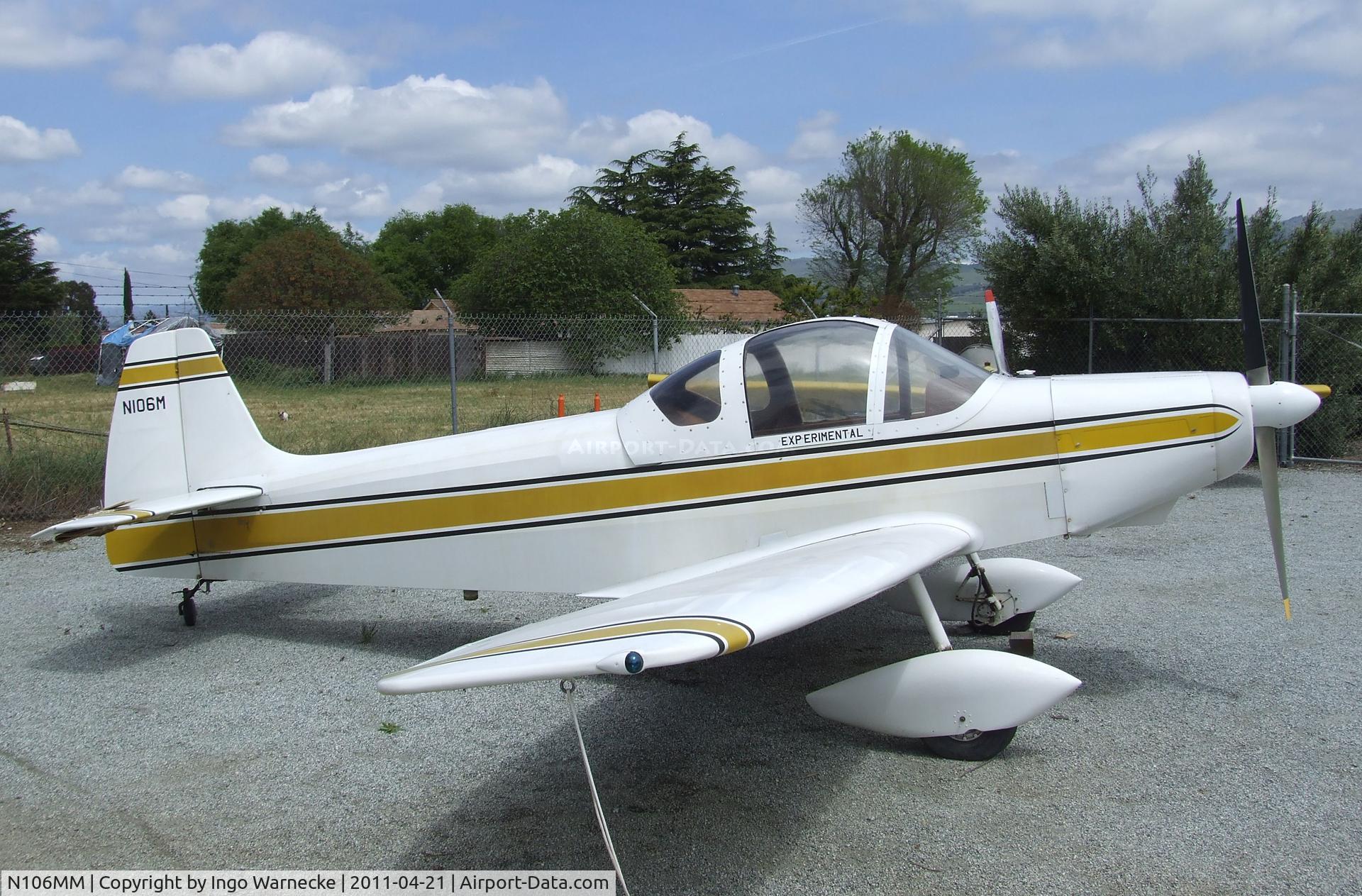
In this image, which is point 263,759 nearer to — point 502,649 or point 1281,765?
point 502,649

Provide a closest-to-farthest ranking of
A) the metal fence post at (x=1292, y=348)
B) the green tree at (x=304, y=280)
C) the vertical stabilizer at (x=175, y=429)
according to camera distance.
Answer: the vertical stabilizer at (x=175, y=429)
the metal fence post at (x=1292, y=348)
the green tree at (x=304, y=280)

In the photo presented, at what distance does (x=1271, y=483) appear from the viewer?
180 inches

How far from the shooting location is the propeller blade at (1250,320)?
4.72 meters

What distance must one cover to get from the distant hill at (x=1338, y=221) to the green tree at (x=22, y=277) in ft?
193

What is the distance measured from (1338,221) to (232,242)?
9077 cm

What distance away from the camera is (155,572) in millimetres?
5730

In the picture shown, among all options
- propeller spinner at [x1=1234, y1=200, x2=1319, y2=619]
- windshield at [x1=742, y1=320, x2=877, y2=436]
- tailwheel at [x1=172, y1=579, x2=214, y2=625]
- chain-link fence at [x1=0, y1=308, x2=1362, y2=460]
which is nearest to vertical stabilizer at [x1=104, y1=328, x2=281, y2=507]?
tailwheel at [x1=172, y1=579, x2=214, y2=625]

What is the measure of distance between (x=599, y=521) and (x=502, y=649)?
206 centimetres

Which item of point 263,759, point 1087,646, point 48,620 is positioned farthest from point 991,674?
point 48,620

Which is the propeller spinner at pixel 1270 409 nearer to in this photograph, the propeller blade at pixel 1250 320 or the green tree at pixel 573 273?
the propeller blade at pixel 1250 320

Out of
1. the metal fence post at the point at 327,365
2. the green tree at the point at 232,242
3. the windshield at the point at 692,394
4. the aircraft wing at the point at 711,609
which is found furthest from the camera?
the green tree at the point at 232,242

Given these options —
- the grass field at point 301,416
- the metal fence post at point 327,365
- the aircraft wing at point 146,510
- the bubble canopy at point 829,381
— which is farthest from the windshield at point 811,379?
the metal fence post at point 327,365

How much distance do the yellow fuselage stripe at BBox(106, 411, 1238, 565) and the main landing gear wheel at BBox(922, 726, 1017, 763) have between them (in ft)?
4.21

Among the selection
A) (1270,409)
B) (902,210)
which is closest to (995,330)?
(1270,409)
